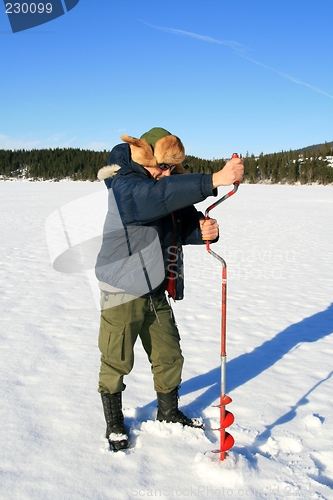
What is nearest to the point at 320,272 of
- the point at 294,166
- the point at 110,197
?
the point at 110,197

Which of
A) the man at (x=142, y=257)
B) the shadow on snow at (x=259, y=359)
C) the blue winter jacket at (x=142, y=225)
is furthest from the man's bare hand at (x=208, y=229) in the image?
the shadow on snow at (x=259, y=359)

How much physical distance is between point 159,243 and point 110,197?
16.4 inches

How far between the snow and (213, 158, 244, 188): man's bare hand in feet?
3.12

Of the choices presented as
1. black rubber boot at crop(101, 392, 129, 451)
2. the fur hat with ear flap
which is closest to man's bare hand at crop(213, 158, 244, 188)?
the fur hat with ear flap

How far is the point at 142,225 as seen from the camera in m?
2.50

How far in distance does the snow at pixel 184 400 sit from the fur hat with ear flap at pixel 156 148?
44 centimetres

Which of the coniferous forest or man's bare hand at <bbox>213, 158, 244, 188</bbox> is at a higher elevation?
the coniferous forest

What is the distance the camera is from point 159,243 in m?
2.57

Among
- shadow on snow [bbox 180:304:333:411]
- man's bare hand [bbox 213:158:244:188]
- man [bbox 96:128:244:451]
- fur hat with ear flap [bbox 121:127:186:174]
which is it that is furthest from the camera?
shadow on snow [bbox 180:304:333:411]

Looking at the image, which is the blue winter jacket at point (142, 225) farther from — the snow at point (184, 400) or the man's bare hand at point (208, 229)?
the snow at point (184, 400)

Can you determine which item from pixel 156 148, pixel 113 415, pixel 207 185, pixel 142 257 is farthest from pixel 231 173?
pixel 113 415

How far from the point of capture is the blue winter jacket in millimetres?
2244

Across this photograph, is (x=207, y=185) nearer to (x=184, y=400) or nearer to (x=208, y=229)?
(x=208, y=229)

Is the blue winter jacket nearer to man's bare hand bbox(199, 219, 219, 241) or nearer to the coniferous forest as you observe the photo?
man's bare hand bbox(199, 219, 219, 241)
